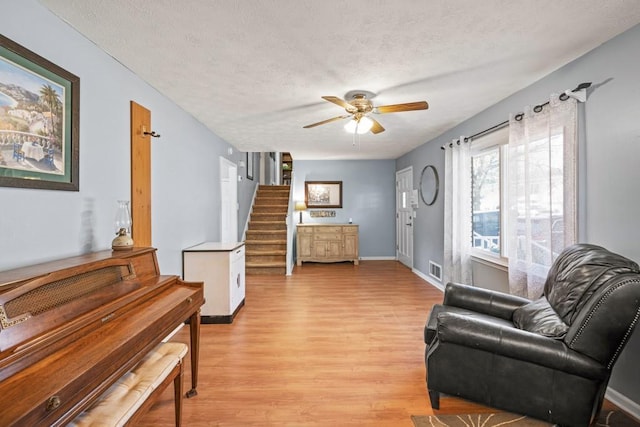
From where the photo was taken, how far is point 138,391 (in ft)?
4.21

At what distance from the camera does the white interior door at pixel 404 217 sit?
5882mm

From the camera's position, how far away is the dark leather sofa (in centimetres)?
145

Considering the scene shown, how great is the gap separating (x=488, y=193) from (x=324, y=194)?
3.92m

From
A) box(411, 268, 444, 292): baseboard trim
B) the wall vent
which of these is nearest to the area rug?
box(411, 268, 444, 292): baseboard trim

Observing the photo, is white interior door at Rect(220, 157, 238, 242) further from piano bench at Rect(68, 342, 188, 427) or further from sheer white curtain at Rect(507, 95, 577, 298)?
sheer white curtain at Rect(507, 95, 577, 298)

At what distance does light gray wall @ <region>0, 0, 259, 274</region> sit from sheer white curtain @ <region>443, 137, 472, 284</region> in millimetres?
3159

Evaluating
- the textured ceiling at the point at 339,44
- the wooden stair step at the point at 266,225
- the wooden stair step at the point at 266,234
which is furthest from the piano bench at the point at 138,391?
the wooden stair step at the point at 266,225

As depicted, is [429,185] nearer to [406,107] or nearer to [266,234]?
[406,107]

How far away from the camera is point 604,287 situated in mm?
1479

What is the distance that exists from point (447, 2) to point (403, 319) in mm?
2844

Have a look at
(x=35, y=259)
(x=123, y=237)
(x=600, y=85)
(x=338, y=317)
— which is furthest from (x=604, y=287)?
Result: (x=35, y=259)

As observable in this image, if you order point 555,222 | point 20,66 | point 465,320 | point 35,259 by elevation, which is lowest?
point 465,320

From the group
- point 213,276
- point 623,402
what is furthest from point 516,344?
point 213,276

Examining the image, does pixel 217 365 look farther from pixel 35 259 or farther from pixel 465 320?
pixel 465 320
